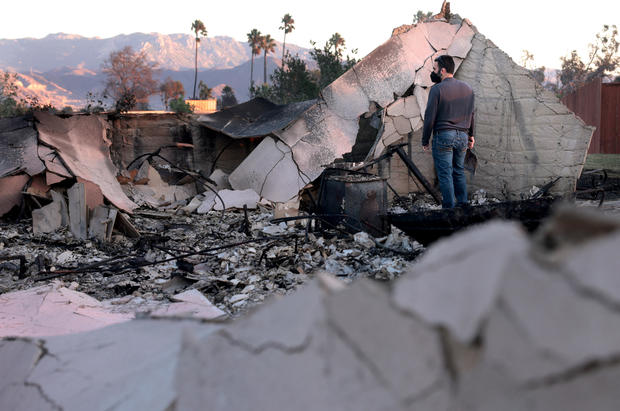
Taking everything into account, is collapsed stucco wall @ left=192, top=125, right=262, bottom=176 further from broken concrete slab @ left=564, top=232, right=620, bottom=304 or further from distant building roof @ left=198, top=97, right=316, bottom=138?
broken concrete slab @ left=564, top=232, right=620, bottom=304

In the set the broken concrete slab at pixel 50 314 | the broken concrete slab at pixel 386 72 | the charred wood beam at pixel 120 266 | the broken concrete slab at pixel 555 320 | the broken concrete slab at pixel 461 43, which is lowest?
the charred wood beam at pixel 120 266

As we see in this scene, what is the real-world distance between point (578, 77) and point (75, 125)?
34.1 metres

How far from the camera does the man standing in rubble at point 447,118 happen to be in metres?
5.12

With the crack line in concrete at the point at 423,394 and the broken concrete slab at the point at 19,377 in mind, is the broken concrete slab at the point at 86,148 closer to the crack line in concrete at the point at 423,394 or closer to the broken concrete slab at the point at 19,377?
the broken concrete slab at the point at 19,377

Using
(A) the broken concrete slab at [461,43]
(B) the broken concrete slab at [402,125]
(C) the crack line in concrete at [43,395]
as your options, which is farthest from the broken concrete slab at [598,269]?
(A) the broken concrete slab at [461,43]

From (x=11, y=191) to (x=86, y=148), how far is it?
1.29 metres

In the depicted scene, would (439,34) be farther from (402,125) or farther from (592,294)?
(592,294)

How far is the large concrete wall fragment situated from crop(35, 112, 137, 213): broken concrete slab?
6.34 m

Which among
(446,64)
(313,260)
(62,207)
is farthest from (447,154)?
(62,207)

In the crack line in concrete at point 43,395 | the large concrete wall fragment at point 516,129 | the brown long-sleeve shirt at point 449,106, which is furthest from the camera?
the large concrete wall fragment at point 516,129

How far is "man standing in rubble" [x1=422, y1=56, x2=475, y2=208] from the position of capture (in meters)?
5.12

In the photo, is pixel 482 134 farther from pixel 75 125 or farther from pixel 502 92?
pixel 75 125

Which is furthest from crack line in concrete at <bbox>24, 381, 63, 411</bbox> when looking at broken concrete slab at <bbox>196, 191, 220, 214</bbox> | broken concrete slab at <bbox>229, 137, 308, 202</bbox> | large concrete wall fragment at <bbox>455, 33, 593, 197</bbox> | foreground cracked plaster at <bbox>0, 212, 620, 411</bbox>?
large concrete wall fragment at <bbox>455, 33, 593, 197</bbox>

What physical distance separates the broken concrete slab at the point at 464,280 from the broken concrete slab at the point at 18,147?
7.12 metres
